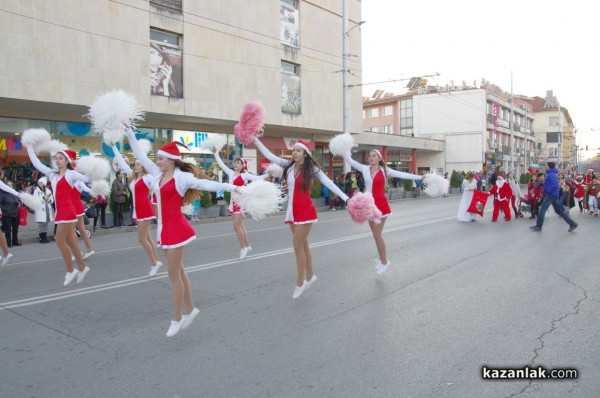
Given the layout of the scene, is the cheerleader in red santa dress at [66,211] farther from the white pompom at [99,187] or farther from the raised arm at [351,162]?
the raised arm at [351,162]

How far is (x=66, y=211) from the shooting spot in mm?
6926

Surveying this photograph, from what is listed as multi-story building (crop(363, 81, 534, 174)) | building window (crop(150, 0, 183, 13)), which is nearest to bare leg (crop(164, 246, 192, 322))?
building window (crop(150, 0, 183, 13))

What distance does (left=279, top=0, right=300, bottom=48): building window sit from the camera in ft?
86.6

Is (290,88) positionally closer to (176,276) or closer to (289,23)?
(289,23)

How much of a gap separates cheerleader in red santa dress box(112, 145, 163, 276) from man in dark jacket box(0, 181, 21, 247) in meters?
4.58

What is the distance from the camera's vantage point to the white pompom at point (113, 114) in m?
5.34

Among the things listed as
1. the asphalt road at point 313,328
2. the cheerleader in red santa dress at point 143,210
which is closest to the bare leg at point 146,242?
the cheerleader in red santa dress at point 143,210

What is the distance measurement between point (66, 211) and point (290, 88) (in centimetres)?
2118

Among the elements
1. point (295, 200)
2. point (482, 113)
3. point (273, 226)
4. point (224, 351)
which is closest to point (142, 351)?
point (224, 351)

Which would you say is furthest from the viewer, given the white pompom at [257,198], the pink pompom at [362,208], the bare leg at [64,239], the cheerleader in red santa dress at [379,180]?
the cheerleader in red santa dress at [379,180]

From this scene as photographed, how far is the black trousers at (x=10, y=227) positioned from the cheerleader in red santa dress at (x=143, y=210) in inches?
195

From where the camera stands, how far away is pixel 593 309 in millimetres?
5328

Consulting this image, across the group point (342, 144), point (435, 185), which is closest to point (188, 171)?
point (342, 144)

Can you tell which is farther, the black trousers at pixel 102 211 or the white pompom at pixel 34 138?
the black trousers at pixel 102 211
